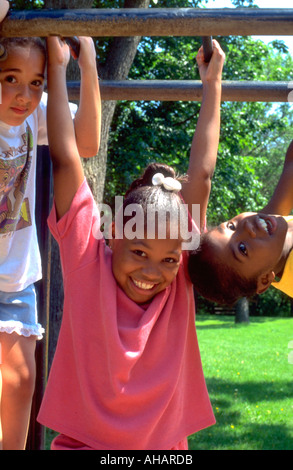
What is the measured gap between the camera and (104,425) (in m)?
1.66

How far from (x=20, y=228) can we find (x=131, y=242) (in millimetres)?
560

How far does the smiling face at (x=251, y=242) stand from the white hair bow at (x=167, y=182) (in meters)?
0.30

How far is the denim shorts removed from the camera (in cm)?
206

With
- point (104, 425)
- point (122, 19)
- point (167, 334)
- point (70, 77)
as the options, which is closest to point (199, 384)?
point (167, 334)

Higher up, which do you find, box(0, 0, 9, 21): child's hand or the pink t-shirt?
box(0, 0, 9, 21): child's hand

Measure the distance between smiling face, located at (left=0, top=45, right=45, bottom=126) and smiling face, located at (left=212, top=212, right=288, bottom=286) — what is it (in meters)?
0.69

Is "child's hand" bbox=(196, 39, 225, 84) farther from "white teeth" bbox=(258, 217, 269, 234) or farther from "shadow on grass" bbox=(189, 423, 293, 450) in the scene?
"shadow on grass" bbox=(189, 423, 293, 450)

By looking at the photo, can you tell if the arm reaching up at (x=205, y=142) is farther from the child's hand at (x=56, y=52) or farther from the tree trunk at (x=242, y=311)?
the tree trunk at (x=242, y=311)

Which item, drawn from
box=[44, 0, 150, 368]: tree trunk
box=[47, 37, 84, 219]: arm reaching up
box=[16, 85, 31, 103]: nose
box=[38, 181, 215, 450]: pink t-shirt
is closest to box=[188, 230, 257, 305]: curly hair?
box=[38, 181, 215, 450]: pink t-shirt

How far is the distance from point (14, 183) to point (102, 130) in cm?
352

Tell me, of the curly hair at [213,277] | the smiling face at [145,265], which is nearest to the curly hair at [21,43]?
the smiling face at [145,265]

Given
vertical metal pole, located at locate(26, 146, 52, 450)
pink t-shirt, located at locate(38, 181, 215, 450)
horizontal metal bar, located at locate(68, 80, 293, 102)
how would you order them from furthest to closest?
1. vertical metal pole, located at locate(26, 146, 52, 450)
2. horizontal metal bar, located at locate(68, 80, 293, 102)
3. pink t-shirt, located at locate(38, 181, 215, 450)

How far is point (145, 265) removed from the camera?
5.55 ft
